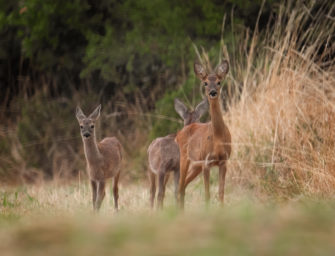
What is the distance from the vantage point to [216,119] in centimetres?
695

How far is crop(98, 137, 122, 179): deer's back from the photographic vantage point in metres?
7.39

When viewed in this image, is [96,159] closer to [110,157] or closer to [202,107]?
[110,157]

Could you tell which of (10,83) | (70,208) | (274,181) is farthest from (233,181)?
(10,83)

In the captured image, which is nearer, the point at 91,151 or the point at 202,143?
the point at 202,143

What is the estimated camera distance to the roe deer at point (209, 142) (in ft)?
22.7

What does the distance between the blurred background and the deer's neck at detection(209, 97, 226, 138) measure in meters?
1.92

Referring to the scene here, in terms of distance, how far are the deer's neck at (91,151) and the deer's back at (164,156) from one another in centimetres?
60

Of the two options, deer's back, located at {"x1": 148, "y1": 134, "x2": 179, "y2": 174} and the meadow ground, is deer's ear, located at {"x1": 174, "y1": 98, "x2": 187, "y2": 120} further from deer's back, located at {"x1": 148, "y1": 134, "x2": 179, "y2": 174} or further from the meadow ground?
the meadow ground

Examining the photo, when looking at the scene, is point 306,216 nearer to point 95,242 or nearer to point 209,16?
point 95,242

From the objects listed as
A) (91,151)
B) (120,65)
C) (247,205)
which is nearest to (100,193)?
(91,151)

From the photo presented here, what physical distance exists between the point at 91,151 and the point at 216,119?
1.43 meters

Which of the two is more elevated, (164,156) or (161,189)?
(164,156)

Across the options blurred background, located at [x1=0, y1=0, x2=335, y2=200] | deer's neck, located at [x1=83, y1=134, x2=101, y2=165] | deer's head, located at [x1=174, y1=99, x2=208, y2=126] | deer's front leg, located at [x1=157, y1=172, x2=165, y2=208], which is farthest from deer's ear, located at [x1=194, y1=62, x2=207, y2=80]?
blurred background, located at [x1=0, y1=0, x2=335, y2=200]

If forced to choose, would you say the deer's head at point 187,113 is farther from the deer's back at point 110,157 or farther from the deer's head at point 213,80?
the deer's head at point 213,80
